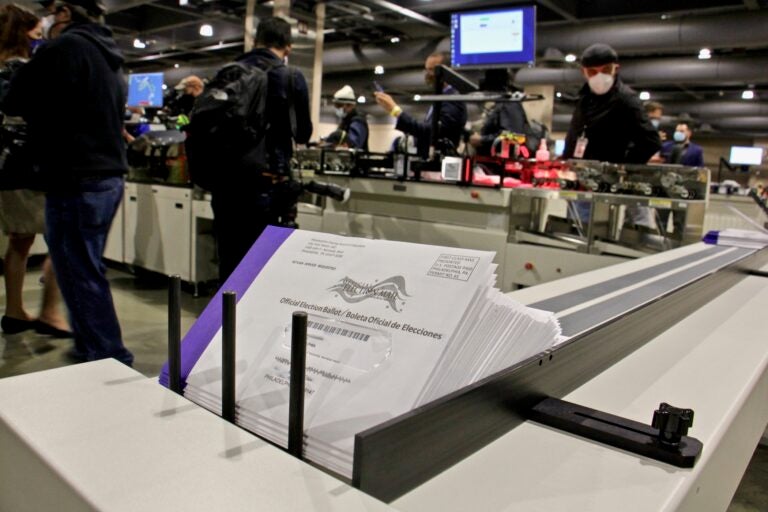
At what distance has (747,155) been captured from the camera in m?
12.0

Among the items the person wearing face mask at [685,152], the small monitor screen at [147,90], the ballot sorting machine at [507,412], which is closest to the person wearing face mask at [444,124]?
the small monitor screen at [147,90]

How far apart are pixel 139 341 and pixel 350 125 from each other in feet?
9.16

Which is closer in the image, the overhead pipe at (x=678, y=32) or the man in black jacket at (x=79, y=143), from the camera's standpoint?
the man in black jacket at (x=79, y=143)

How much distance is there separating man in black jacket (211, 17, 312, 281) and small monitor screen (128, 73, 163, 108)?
2.87 m

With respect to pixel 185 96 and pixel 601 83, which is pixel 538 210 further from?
pixel 185 96

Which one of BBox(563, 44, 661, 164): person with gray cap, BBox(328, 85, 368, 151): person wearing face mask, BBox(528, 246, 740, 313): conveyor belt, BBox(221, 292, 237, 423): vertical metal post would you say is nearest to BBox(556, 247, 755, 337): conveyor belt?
BBox(528, 246, 740, 313): conveyor belt

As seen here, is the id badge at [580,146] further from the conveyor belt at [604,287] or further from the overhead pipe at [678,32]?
the overhead pipe at [678,32]

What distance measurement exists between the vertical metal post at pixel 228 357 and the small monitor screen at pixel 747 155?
13.5 m

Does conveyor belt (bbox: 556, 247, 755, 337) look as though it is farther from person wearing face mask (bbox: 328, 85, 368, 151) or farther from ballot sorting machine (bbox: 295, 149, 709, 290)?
person wearing face mask (bbox: 328, 85, 368, 151)

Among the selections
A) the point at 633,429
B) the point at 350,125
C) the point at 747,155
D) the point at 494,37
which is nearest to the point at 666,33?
the point at 350,125

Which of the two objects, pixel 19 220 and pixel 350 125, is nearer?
pixel 19 220

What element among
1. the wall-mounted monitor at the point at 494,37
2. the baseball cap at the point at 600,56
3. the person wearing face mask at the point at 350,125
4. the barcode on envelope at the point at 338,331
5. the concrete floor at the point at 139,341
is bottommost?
the concrete floor at the point at 139,341

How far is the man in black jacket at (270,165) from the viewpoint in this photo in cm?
266

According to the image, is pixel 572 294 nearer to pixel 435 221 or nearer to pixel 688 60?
pixel 435 221
